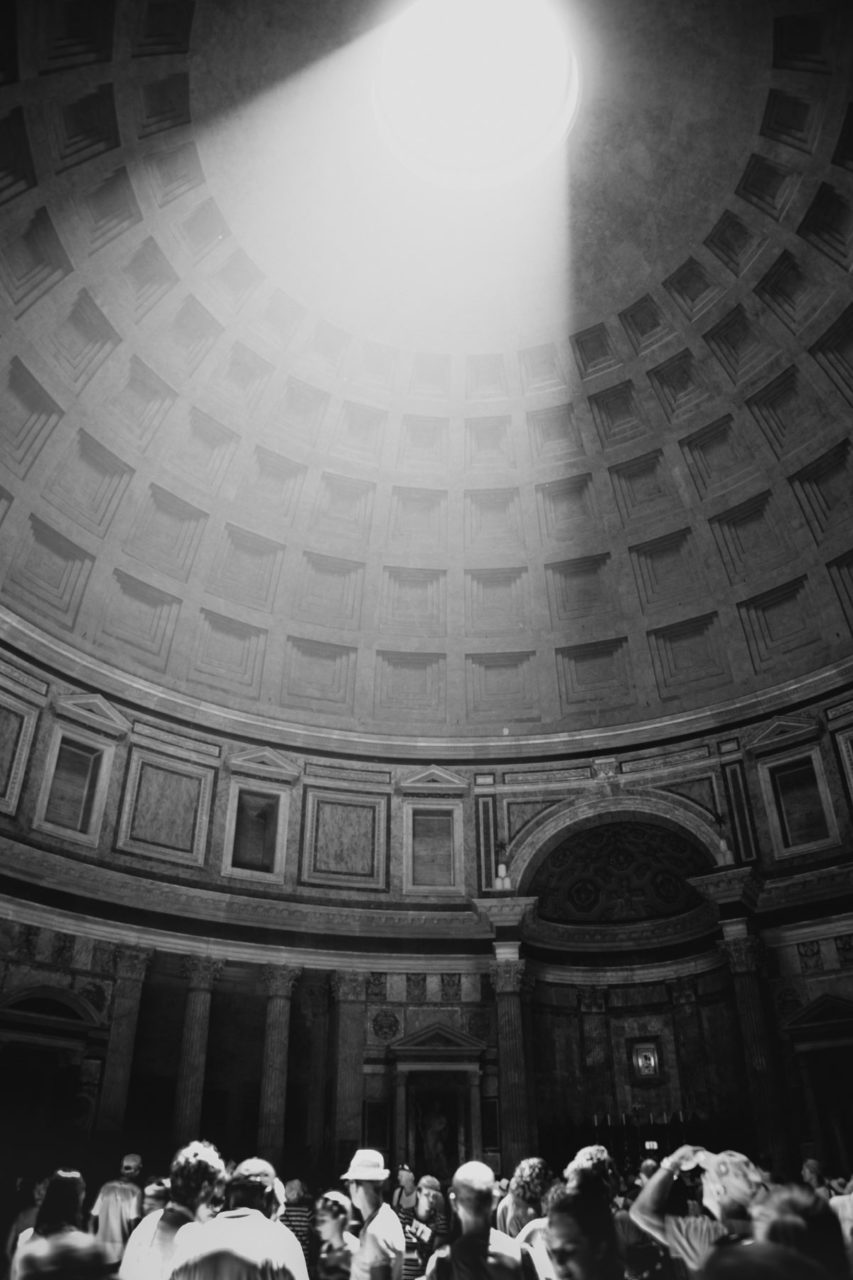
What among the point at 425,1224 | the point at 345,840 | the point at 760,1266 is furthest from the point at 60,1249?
the point at 345,840

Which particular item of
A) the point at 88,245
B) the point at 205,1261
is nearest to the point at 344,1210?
the point at 205,1261

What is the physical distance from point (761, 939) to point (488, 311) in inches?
720

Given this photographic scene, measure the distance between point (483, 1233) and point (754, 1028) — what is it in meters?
18.2

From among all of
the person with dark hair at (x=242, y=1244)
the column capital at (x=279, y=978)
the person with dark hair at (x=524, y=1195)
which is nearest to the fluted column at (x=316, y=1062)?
the column capital at (x=279, y=978)

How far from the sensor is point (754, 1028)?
20906 millimetres

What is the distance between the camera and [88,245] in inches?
868

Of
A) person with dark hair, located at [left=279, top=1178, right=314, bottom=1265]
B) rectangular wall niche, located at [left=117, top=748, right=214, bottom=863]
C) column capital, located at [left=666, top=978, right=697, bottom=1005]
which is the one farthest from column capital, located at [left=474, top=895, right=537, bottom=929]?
person with dark hair, located at [left=279, top=1178, right=314, bottom=1265]

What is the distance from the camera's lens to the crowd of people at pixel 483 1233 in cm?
424

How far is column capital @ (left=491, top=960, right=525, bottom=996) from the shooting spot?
23047mm

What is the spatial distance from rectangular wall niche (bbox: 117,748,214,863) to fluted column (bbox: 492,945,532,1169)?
26.6ft

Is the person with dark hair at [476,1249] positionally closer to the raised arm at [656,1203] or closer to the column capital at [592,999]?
the raised arm at [656,1203]

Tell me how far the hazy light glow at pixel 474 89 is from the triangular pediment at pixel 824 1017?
21.8 meters

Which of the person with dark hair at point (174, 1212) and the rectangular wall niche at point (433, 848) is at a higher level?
the rectangular wall niche at point (433, 848)

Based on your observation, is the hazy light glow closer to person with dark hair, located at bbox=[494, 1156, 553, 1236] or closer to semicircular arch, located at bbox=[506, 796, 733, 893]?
semicircular arch, located at bbox=[506, 796, 733, 893]
